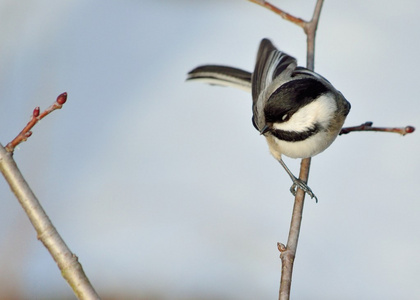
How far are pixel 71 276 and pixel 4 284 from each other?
238cm

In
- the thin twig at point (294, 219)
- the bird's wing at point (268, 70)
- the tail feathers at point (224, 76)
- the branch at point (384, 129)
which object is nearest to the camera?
the thin twig at point (294, 219)

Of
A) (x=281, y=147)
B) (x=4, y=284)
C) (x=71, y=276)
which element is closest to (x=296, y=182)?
(x=281, y=147)

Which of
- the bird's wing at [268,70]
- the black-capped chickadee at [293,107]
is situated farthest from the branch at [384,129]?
the bird's wing at [268,70]

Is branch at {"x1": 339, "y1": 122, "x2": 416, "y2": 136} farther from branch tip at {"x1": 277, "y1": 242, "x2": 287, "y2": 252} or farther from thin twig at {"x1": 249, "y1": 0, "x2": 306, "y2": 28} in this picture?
branch tip at {"x1": 277, "y1": 242, "x2": 287, "y2": 252}

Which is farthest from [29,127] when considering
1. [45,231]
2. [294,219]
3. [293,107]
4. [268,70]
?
[268,70]

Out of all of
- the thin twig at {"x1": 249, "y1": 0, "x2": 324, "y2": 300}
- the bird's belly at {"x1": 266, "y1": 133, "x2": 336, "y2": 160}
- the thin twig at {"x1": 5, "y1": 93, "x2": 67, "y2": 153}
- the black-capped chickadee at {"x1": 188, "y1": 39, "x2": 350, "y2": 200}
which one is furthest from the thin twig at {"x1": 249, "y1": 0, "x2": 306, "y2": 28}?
the thin twig at {"x1": 5, "y1": 93, "x2": 67, "y2": 153}

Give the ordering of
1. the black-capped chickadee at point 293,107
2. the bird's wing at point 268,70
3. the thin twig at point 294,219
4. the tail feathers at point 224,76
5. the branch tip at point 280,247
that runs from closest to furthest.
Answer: the thin twig at point 294,219
the branch tip at point 280,247
the black-capped chickadee at point 293,107
the bird's wing at point 268,70
the tail feathers at point 224,76

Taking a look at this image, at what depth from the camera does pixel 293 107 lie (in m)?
1.90

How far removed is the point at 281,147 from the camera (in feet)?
6.88

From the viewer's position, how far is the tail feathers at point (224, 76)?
2.44m

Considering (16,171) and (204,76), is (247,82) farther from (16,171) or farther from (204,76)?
(16,171)

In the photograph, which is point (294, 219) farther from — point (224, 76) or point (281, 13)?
point (224, 76)

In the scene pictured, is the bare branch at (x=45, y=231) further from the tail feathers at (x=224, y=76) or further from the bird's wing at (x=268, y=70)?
the tail feathers at (x=224, y=76)

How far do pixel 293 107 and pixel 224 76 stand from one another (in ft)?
2.02
